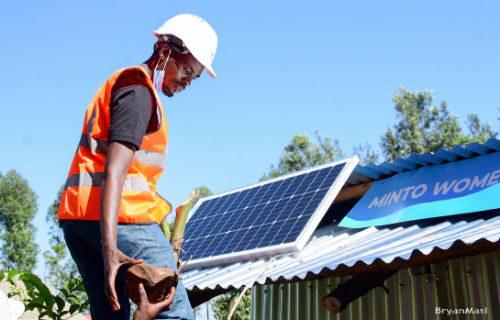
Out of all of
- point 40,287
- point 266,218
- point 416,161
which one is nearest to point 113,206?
point 40,287

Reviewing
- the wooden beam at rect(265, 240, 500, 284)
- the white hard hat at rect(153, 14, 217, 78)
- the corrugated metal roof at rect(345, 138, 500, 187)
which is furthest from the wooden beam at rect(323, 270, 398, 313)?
the white hard hat at rect(153, 14, 217, 78)

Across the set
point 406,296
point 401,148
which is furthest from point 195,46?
point 401,148

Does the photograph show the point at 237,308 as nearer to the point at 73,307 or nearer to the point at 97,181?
the point at 73,307

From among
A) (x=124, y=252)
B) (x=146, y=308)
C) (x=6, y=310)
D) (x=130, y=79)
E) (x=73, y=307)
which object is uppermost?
(x=130, y=79)

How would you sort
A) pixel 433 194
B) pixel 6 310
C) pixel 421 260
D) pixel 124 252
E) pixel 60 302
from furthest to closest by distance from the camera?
pixel 433 194, pixel 60 302, pixel 421 260, pixel 6 310, pixel 124 252

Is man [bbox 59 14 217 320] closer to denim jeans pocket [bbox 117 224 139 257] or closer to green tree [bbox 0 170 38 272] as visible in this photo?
denim jeans pocket [bbox 117 224 139 257]

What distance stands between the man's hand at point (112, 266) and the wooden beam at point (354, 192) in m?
6.04

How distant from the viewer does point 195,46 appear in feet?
8.39

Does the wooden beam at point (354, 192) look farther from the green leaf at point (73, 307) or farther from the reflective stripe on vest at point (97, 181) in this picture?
the reflective stripe on vest at point (97, 181)

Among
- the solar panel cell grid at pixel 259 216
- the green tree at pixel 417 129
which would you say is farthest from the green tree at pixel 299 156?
the solar panel cell grid at pixel 259 216

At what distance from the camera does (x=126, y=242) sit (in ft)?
7.02

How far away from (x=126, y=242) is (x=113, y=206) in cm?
18

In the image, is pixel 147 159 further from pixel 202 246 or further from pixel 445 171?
pixel 202 246

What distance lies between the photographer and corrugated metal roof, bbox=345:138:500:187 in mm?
6191
